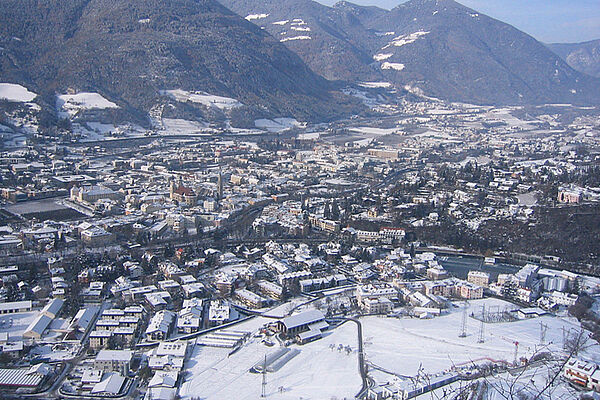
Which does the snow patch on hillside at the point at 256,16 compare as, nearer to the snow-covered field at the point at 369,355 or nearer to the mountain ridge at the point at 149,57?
the mountain ridge at the point at 149,57

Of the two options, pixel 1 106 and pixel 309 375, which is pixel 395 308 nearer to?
pixel 309 375

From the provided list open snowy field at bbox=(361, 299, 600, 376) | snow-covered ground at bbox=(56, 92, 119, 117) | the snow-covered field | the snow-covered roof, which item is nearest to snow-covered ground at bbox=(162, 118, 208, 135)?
snow-covered ground at bbox=(56, 92, 119, 117)

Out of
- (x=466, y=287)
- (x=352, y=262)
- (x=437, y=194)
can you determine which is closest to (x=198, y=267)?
(x=352, y=262)

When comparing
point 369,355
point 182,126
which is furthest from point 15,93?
point 369,355

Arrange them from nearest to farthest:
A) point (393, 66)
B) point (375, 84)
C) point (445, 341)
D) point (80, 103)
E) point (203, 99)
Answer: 1. point (445, 341)
2. point (80, 103)
3. point (203, 99)
4. point (375, 84)
5. point (393, 66)

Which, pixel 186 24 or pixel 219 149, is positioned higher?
pixel 186 24

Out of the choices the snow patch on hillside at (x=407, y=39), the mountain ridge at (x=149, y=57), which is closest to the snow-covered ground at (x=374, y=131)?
the mountain ridge at (x=149, y=57)

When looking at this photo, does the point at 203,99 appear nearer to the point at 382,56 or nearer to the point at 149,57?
the point at 149,57
